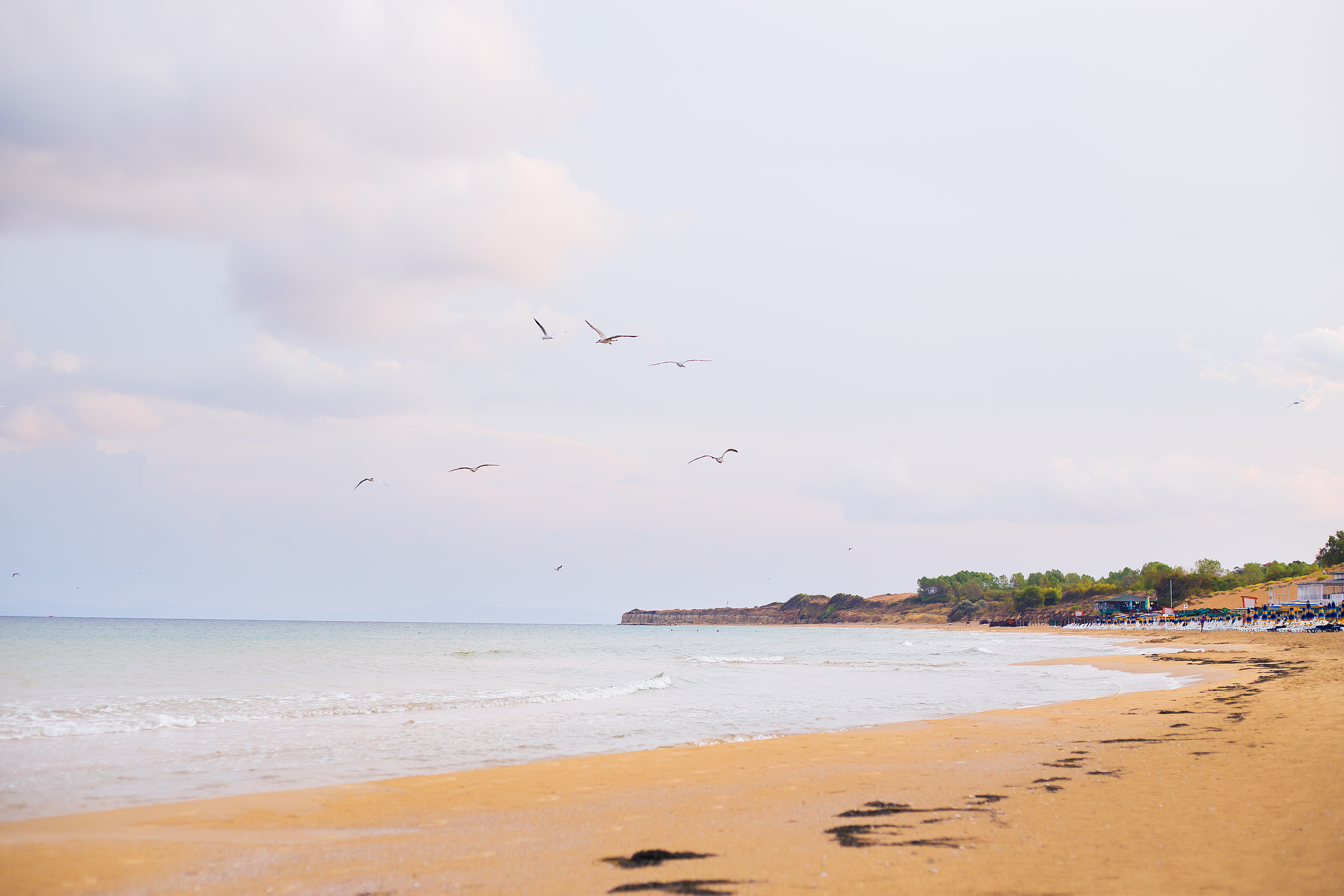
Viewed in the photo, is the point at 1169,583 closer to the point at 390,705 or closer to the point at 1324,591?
the point at 1324,591

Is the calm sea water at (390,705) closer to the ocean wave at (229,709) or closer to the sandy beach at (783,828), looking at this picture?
the ocean wave at (229,709)

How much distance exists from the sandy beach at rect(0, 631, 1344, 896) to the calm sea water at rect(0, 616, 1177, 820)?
2.18 meters

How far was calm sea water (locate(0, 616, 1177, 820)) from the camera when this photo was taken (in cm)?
1320

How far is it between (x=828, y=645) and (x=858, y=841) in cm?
7574

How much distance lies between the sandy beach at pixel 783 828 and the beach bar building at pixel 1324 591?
9996 cm

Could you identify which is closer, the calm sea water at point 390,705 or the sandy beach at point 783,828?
the sandy beach at point 783,828

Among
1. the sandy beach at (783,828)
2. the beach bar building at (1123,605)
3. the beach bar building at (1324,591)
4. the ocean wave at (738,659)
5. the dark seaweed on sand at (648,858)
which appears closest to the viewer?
the sandy beach at (783,828)

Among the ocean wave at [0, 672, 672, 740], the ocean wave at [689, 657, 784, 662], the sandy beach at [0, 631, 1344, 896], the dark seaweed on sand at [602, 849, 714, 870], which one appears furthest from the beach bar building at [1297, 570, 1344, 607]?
the dark seaweed on sand at [602, 849, 714, 870]

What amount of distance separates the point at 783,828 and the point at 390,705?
17.5 metres

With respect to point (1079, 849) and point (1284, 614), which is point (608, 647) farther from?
point (1284, 614)

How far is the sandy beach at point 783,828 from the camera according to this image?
261 inches

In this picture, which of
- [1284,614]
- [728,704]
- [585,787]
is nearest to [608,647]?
[728,704]

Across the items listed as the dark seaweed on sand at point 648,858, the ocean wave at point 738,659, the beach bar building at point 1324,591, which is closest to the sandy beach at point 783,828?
the dark seaweed on sand at point 648,858

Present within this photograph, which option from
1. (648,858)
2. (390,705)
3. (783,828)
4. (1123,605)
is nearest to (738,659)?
(390,705)
